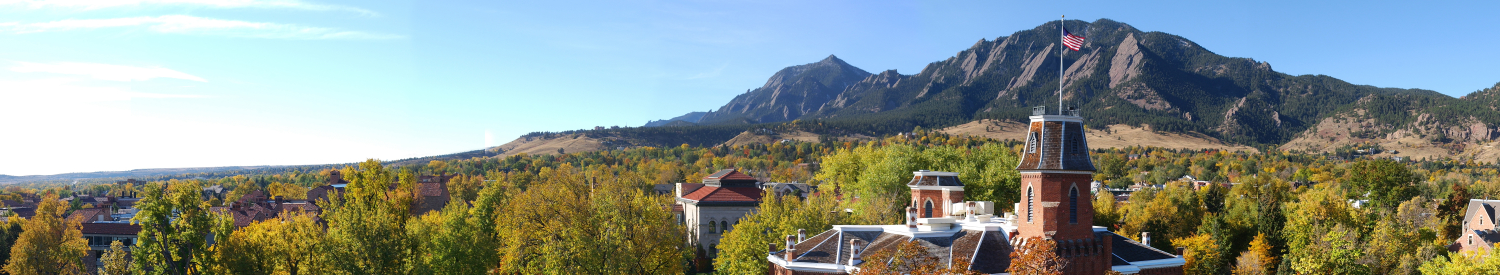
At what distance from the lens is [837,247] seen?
37.9 meters

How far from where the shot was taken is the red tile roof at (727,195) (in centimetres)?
6506

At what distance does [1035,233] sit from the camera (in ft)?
111

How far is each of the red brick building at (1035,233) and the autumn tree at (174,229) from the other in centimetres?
2768

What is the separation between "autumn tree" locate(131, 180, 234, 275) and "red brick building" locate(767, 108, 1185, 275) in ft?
90.8

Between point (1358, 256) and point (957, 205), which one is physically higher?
point (957, 205)

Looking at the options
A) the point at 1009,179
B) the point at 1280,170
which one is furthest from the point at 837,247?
the point at 1280,170

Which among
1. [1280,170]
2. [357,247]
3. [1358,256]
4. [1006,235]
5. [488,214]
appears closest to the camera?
[1006,235]

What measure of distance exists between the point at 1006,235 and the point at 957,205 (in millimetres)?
11778

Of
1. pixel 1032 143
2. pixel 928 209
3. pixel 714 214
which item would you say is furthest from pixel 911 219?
pixel 714 214

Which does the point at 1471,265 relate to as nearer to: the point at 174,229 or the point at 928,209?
the point at 928,209

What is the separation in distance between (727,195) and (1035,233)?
34.3m

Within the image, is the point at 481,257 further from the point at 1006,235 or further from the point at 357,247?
the point at 1006,235

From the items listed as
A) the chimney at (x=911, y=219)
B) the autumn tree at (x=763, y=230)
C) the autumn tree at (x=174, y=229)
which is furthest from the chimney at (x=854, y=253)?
the autumn tree at (x=174, y=229)

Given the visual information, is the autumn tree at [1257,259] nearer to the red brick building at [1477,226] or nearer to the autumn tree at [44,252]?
the red brick building at [1477,226]
